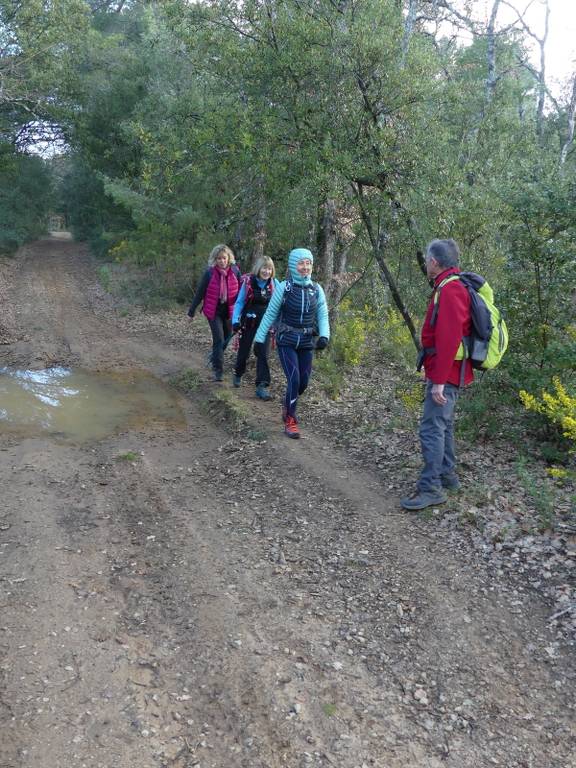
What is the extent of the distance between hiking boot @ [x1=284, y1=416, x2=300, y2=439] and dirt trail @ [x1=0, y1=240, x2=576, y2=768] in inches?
26.5

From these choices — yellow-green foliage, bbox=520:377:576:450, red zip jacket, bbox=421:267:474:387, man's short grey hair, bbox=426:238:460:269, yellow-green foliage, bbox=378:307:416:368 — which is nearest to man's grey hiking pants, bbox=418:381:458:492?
red zip jacket, bbox=421:267:474:387

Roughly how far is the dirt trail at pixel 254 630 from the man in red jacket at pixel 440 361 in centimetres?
42

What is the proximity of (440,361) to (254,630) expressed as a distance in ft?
8.60

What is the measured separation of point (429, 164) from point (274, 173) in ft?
6.86

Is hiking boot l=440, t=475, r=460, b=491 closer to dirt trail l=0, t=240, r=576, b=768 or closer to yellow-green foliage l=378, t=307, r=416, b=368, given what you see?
dirt trail l=0, t=240, r=576, b=768

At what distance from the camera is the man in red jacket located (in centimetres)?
500

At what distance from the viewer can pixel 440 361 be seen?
507cm

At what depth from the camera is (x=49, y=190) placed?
104 feet

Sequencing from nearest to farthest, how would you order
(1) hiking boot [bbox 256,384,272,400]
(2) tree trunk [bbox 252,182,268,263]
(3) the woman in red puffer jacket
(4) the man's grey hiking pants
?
(4) the man's grey hiking pants → (1) hiking boot [bbox 256,384,272,400] → (3) the woman in red puffer jacket → (2) tree trunk [bbox 252,182,268,263]

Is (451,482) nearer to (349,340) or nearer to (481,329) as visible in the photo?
(481,329)

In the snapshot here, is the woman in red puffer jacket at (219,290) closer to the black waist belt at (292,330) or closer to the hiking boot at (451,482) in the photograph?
the black waist belt at (292,330)

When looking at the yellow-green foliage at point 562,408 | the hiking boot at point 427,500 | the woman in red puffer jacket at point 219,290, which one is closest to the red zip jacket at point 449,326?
the yellow-green foliage at point 562,408

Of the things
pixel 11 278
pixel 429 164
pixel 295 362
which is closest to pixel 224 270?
pixel 295 362

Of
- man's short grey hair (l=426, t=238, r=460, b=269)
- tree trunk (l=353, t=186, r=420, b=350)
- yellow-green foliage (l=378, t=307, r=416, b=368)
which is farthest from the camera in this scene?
yellow-green foliage (l=378, t=307, r=416, b=368)
